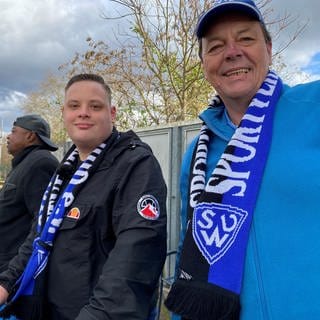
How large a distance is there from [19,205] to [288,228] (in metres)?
2.25

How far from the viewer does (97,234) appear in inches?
67.1

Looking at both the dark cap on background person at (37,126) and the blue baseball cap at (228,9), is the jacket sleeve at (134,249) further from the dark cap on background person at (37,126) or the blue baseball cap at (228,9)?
A: the dark cap on background person at (37,126)

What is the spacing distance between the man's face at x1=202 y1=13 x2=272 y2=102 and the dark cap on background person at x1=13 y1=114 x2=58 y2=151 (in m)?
2.35

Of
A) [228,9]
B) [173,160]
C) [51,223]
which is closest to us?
[228,9]

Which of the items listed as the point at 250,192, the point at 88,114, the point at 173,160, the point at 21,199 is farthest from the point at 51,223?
the point at 173,160

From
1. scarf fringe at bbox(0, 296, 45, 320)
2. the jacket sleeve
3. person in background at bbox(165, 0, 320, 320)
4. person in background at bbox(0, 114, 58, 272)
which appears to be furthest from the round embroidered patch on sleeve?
person in background at bbox(0, 114, 58, 272)

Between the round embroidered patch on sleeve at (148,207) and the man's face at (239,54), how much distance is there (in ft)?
1.79

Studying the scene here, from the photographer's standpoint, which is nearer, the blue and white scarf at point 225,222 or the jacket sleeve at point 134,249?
the blue and white scarf at point 225,222

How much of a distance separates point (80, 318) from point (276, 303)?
73 cm

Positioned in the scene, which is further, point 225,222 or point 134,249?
point 134,249

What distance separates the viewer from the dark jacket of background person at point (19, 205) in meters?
2.87


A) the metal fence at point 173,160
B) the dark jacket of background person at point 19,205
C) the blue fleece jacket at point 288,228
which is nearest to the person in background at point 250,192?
the blue fleece jacket at point 288,228

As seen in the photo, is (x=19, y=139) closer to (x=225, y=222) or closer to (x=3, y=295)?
(x=3, y=295)

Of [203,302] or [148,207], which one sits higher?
[148,207]
